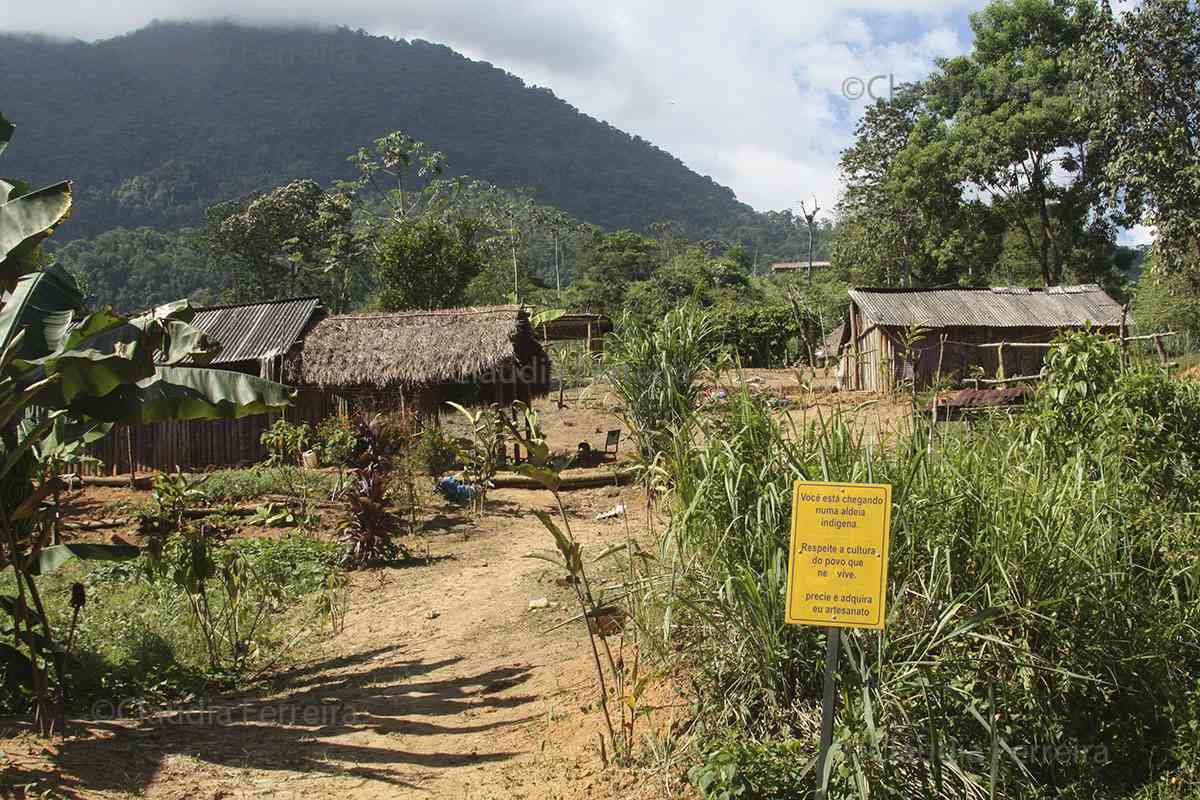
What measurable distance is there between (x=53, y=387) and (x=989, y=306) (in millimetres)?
22956

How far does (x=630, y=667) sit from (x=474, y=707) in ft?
3.07

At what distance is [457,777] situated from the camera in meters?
4.02

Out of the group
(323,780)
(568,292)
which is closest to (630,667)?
(323,780)

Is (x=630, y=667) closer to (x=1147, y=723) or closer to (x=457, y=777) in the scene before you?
(x=457, y=777)

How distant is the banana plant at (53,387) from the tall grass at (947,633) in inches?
108

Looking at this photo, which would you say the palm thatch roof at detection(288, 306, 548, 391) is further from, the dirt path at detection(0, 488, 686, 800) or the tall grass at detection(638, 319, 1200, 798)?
the tall grass at detection(638, 319, 1200, 798)

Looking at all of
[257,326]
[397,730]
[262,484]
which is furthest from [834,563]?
[257,326]

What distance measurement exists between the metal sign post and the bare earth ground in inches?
44.0

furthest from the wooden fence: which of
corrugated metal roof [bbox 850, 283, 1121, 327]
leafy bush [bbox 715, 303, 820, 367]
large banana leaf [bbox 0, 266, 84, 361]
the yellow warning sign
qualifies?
leafy bush [bbox 715, 303, 820, 367]

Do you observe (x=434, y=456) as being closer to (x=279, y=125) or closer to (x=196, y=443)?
(x=196, y=443)

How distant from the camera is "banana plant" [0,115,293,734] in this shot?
431cm

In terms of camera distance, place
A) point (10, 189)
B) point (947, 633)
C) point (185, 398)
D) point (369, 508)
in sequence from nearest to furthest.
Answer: point (947, 633) < point (185, 398) < point (10, 189) < point (369, 508)

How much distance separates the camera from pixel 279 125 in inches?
4215

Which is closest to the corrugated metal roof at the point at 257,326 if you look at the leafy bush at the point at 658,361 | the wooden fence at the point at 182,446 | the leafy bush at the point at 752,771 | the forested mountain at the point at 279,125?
the wooden fence at the point at 182,446
